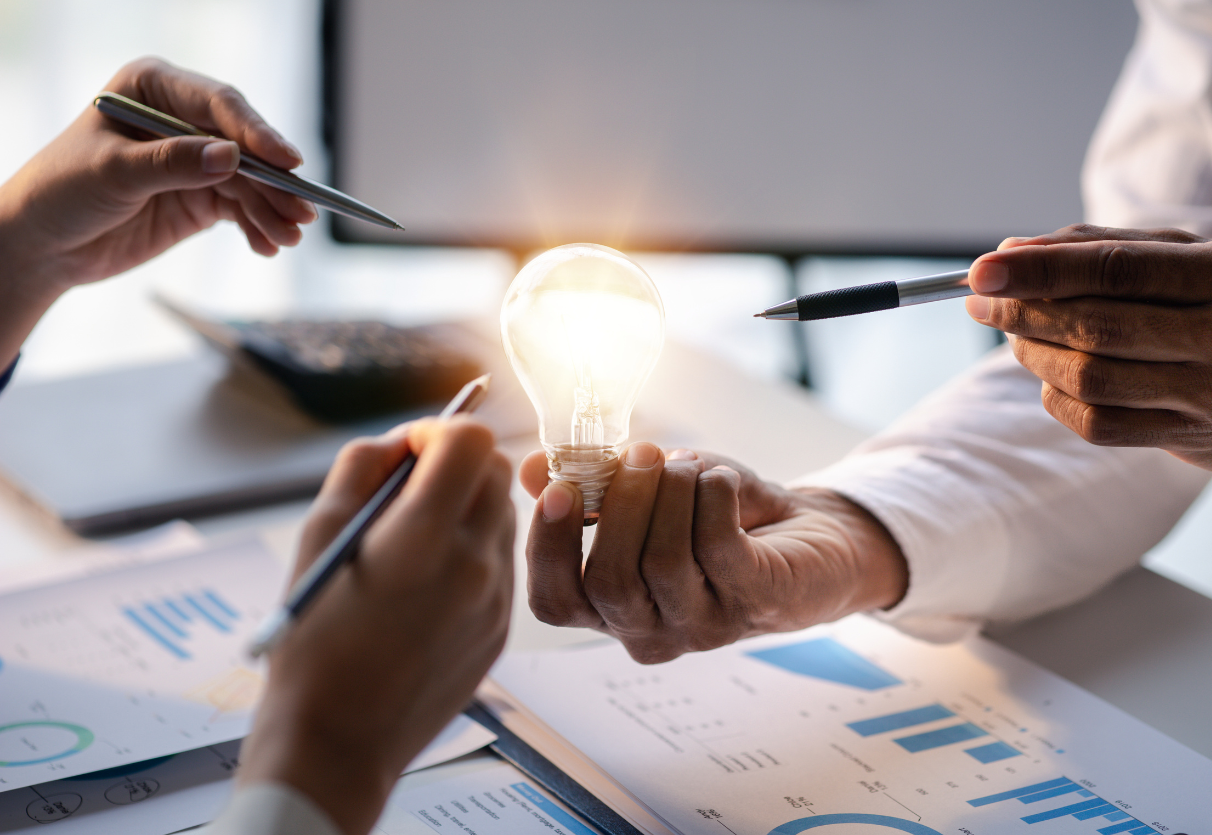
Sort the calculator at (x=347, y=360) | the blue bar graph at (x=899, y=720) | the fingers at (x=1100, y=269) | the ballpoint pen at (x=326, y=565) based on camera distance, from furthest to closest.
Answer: the calculator at (x=347, y=360) < the blue bar graph at (x=899, y=720) < the fingers at (x=1100, y=269) < the ballpoint pen at (x=326, y=565)

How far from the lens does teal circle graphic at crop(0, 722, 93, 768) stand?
1.96 ft

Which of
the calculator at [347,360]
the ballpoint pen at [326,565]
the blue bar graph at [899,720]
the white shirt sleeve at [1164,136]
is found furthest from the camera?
the calculator at [347,360]

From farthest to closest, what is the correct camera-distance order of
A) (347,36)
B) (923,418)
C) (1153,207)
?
(347,36), (1153,207), (923,418)

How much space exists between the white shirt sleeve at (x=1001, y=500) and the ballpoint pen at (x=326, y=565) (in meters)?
0.42

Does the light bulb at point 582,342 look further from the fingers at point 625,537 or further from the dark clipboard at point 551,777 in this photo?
the dark clipboard at point 551,777

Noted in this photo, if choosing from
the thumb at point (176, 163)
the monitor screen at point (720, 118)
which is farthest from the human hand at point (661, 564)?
the monitor screen at point (720, 118)

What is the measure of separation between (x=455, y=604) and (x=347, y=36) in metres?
1.48

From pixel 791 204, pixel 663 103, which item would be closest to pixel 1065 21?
pixel 791 204

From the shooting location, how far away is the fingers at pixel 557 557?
56 cm

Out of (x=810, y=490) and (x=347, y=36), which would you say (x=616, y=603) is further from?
(x=347, y=36)

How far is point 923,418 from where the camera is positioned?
0.86 metres

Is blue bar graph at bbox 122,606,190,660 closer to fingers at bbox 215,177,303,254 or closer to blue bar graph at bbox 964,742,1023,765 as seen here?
fingers at bbox 215,177,303,254

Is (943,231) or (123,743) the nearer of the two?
(123,743)

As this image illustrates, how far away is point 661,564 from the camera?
57 cm
